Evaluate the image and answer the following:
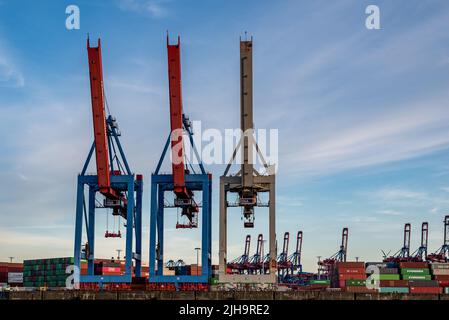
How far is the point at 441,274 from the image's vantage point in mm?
106000

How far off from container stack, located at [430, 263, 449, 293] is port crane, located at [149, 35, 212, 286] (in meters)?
52.3

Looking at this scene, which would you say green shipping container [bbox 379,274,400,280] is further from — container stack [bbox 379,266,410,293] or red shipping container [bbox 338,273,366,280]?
red shipping container [bbox 338,273,366,280]

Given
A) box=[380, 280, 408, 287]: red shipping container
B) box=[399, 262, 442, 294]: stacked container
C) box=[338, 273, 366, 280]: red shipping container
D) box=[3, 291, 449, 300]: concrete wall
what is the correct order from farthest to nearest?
box=[338, 273, 366, 280]: red shipping container
box=[380, 280, 408, 287]: red shipping container
box=[399, 262, 442, 294]: stacked container
box=[3, 291, 449, 300]: concrete wall

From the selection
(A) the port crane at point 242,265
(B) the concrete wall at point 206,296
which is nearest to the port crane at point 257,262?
(A) the port crane at point 242,265

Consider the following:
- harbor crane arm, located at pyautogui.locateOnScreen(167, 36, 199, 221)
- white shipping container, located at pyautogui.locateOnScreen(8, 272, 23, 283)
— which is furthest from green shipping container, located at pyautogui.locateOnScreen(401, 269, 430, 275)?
white shipping container, located at pyautogui.locateOnScreen(8, 272, 23, 283)

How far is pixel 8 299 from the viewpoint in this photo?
34625 mm

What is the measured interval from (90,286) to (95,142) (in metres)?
18.8

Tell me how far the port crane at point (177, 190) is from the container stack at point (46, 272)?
110ft

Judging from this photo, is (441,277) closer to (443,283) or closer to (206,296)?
(443,283)

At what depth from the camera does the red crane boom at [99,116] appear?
6750 cm

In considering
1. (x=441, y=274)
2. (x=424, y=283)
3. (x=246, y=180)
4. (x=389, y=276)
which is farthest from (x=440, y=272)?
(x=246, y=180)

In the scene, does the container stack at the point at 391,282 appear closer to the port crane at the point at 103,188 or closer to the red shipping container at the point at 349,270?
the red shipping container at the point at 349,270

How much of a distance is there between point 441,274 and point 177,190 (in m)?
62.8

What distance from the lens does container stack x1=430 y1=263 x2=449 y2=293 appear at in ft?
338
